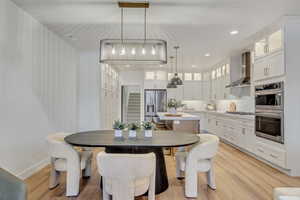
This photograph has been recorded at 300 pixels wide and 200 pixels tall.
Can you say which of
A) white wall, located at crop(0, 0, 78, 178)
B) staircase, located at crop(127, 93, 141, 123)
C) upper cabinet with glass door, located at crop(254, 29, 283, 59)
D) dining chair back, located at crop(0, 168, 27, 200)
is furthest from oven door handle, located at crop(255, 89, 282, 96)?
staircase, located at crop(127, 93, 141, 123)

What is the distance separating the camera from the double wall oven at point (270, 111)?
354 centimetres

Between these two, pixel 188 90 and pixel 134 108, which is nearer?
pixel 188 90

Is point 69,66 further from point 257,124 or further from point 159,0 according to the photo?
point 257,124

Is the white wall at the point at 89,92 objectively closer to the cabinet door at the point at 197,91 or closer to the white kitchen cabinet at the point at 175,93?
the white kitchen cabinet at the point at 175,93

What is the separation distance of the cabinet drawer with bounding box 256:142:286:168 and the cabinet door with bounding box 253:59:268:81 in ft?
→ 4.61

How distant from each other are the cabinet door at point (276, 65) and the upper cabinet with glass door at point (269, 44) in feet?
0.38

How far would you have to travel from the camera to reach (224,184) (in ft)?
10.2

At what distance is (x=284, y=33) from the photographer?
11.5ft

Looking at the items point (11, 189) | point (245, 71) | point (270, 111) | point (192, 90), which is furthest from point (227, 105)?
point (11, 189)

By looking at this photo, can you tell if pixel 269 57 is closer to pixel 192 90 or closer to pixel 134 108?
pixel 192 90

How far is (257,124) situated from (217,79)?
3754 millimetres

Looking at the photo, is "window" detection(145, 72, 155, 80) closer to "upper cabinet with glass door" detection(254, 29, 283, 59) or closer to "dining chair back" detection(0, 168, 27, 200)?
"upper cabinet with glass door" detection(254, 29, 283, 59)

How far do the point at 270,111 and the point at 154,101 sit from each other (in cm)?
526

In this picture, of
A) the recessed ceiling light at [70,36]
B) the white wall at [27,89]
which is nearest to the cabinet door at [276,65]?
the recessed ceiling light at [70,36]
